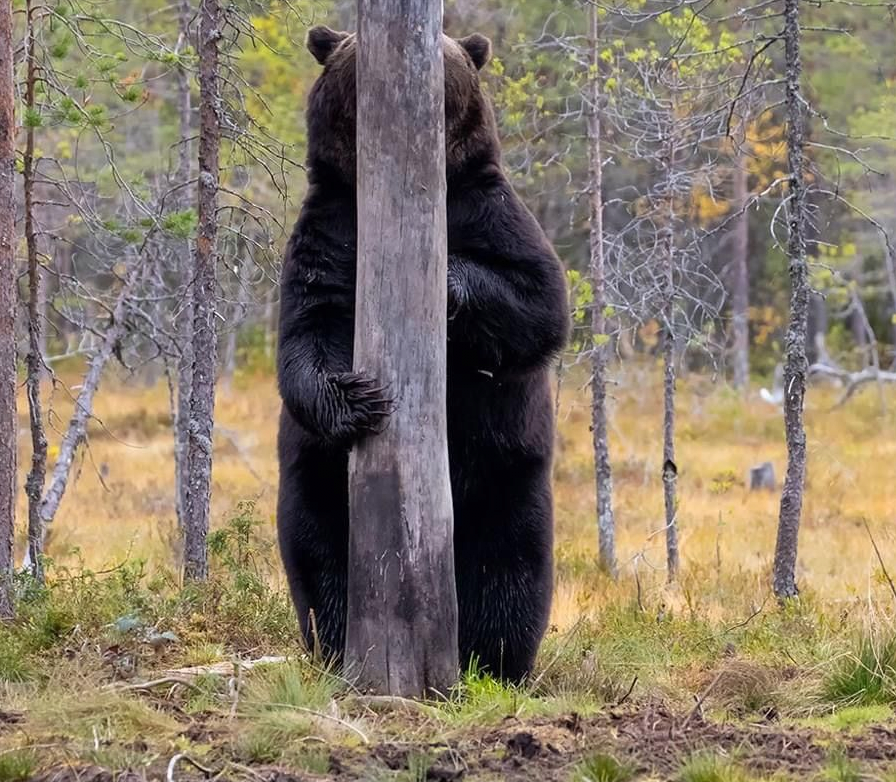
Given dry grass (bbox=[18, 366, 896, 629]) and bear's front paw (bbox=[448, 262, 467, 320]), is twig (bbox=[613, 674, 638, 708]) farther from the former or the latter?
dry grass (bbox=[18, 366, 896, 629])

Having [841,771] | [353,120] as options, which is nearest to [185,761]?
[841,771]

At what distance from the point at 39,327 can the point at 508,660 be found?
174 inches

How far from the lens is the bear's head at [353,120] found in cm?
605

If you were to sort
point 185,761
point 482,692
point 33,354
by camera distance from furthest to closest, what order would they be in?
point 33,354 < point 482,692 < point 185,761

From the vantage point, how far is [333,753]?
15.2ft

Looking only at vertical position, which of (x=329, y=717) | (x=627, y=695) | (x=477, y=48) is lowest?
(x=627, y=695)

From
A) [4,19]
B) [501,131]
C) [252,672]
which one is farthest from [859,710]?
[501,131]

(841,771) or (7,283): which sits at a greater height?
(7,283)

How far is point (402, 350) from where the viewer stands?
18.2 ft

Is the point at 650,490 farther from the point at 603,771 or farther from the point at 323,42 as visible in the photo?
the point at 603,771

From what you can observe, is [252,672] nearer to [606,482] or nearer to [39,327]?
[39,327]

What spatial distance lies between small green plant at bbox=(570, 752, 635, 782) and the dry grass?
4.51 m

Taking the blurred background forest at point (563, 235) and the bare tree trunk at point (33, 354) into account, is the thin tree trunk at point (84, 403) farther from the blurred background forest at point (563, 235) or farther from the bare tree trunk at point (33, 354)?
the bare tree trunk at point (33, 354)

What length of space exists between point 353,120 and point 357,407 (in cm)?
139
